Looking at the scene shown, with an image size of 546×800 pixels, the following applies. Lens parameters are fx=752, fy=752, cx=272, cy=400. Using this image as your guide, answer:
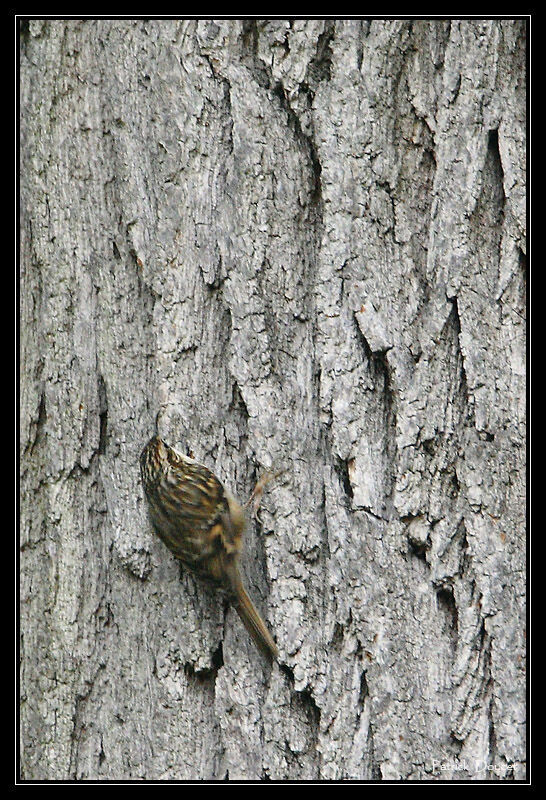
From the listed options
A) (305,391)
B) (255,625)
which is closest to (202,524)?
(255,625)

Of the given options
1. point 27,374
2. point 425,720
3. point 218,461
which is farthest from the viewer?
point 27,374

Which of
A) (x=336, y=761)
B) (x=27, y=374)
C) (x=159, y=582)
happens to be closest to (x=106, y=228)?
(x=27, y=374)

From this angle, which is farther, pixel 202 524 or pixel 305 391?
pixel 202 524

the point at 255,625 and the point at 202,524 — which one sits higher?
the point at 202,524

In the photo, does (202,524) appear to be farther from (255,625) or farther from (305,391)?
(305,391)

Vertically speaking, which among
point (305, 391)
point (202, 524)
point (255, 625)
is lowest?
point (255, 625)

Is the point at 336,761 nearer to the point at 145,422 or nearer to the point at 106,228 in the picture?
the point at 145,422
